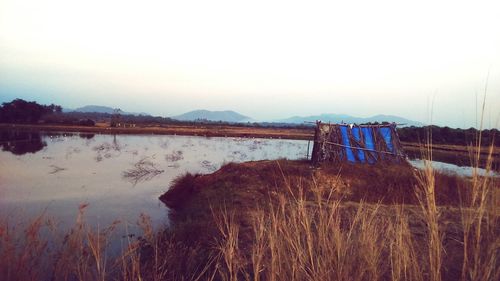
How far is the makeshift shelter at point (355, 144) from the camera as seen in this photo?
16688 millimetres

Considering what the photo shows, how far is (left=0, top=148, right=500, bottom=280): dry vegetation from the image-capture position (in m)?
2.57

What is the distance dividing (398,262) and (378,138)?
16.0 m

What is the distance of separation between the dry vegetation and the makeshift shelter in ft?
4.29

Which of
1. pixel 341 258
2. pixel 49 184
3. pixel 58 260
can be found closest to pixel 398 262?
pixel 341 258

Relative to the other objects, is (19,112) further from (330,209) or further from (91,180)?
(330,209)

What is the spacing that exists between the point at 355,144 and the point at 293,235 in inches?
585

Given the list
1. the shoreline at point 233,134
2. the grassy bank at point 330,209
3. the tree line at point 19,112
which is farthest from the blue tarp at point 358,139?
the tree line at point 19,112

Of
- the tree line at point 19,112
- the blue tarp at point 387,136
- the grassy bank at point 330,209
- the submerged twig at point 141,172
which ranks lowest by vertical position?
the submerged twig at point 141,172

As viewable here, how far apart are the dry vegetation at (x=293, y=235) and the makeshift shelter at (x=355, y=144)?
1308mm

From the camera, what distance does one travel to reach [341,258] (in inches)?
111

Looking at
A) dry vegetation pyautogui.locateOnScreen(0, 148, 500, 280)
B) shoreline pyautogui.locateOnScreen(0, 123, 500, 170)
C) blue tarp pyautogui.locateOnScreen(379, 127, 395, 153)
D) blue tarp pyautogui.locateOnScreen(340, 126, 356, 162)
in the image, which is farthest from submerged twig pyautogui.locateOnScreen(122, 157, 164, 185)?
blue tarp pyautogui.locateOnScreen(379, 127, 395, 153)

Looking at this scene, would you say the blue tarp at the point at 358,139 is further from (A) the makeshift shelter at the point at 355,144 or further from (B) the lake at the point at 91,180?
(B) the lake at the point at 91,180

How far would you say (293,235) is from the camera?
127 inches

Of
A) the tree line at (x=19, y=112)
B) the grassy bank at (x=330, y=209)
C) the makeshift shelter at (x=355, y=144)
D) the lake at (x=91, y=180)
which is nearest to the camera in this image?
the grassy bank at (x=330, y=209)
